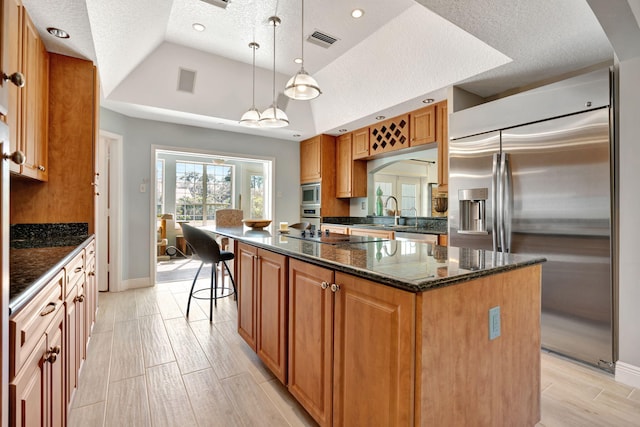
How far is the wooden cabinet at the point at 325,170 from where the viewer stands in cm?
527

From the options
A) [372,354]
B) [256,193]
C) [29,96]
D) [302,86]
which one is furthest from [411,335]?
[256,193]

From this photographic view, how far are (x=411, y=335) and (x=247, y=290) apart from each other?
150cm

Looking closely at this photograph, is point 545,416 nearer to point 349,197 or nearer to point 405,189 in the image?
point 405,189

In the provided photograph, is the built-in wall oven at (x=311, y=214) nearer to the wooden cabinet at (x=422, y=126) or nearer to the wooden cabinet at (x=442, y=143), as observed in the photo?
the wooden cabinet at (x=422, y=126)

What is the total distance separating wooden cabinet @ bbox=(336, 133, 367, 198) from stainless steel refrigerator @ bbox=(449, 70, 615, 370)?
241 centimetres

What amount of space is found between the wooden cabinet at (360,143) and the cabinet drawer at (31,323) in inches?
162

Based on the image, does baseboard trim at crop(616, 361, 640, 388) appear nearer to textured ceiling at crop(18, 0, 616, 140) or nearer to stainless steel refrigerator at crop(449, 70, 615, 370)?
stainless steel refrigerator at crop(449, 70, 615, 370)

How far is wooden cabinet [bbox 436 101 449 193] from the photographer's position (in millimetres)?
3467

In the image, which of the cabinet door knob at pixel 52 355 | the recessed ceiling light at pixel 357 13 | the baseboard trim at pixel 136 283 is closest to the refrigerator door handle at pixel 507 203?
the recessed ceiling light at pixel 357 13

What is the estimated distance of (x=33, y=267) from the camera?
124cm

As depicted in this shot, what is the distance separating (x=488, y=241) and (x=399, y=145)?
72.7 inches

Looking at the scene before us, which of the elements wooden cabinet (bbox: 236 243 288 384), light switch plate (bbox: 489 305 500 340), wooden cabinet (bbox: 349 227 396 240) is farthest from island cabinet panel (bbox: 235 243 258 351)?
wooden cabinet (bbox: 349 227 396 240)

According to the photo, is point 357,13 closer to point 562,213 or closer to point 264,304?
point 562,213

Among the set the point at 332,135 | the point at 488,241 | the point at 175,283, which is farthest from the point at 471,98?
the point at 175,283
